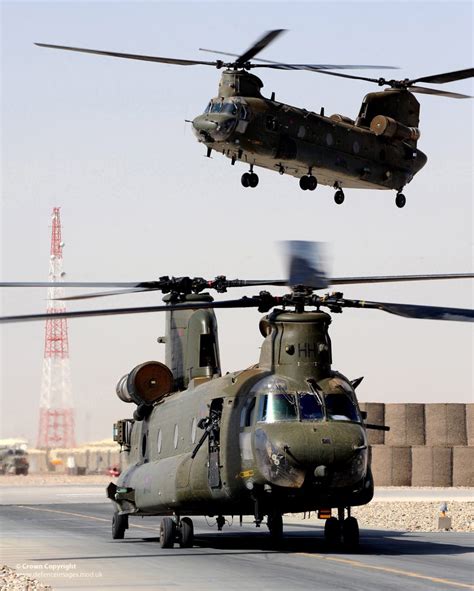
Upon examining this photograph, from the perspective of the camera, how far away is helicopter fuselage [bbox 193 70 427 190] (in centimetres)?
3916

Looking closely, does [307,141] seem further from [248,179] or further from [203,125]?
[203,125]

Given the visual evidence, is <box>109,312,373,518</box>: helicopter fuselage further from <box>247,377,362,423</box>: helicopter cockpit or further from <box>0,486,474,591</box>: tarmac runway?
<box>0,486,474,591</box>: tarmac runway

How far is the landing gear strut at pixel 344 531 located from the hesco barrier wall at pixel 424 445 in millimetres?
29200

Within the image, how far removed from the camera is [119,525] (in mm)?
27109

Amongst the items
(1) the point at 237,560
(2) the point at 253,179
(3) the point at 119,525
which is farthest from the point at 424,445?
(1) the point at 237,560

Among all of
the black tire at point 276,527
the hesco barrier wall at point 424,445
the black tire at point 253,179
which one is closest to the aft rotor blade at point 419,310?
the black tire at point 276,527

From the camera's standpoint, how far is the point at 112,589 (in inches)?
663

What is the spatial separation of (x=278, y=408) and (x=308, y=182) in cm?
2217

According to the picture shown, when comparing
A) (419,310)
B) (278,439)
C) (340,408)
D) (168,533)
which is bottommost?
(168,533)

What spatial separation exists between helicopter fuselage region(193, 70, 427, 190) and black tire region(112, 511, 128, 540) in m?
14.9

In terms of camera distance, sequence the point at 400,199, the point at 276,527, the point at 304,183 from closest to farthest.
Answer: the point at 276,527, the point at 304,183, the point at 400,199

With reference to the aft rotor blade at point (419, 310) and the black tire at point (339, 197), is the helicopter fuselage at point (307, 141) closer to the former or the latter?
the black tire at point (339, 197)

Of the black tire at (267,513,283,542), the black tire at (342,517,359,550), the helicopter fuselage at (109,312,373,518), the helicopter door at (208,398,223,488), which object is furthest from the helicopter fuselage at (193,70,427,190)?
the black tire at (342,517,359,550)

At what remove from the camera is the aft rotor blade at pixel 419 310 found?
771 inches
